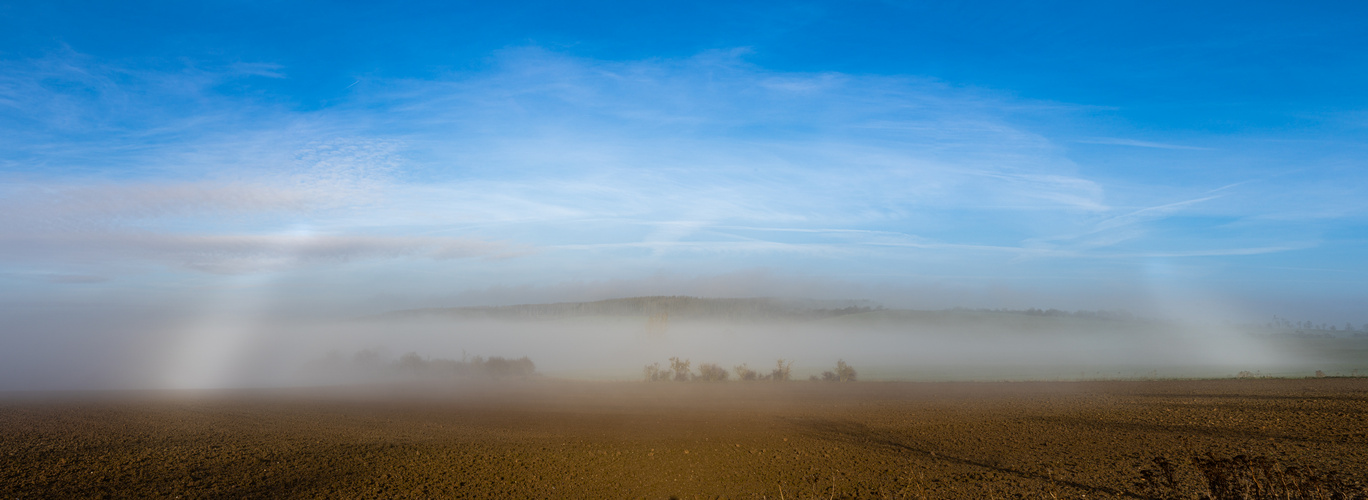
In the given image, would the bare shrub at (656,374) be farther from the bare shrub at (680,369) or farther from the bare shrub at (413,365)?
the bare shrub at (413,365)

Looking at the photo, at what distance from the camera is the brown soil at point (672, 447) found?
1335 centimetres

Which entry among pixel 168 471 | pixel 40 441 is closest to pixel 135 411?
pixel 40 441

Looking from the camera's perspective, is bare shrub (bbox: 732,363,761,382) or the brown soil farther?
bare shrub (bbox: 732,363,761,382)

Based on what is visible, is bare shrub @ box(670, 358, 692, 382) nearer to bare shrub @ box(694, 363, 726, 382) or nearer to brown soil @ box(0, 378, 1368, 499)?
bare shrub @ box(694, 363, 726, 382)

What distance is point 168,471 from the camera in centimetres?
1423

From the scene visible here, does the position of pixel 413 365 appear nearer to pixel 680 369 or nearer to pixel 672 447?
pixel 680 369

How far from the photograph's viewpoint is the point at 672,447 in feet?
59.3

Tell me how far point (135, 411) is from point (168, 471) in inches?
543

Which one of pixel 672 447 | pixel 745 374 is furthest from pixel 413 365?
pixel 672 447

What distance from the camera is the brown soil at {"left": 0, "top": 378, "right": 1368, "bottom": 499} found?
13.4m

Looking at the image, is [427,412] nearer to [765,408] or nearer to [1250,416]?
[765,408]

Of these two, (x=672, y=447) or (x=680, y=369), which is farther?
(x=680, y=369)

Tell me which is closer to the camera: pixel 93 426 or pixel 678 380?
pixel 93 426

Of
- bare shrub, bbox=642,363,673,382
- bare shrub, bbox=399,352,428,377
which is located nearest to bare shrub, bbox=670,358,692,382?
bare shrub, bbox=642,363,673,382
